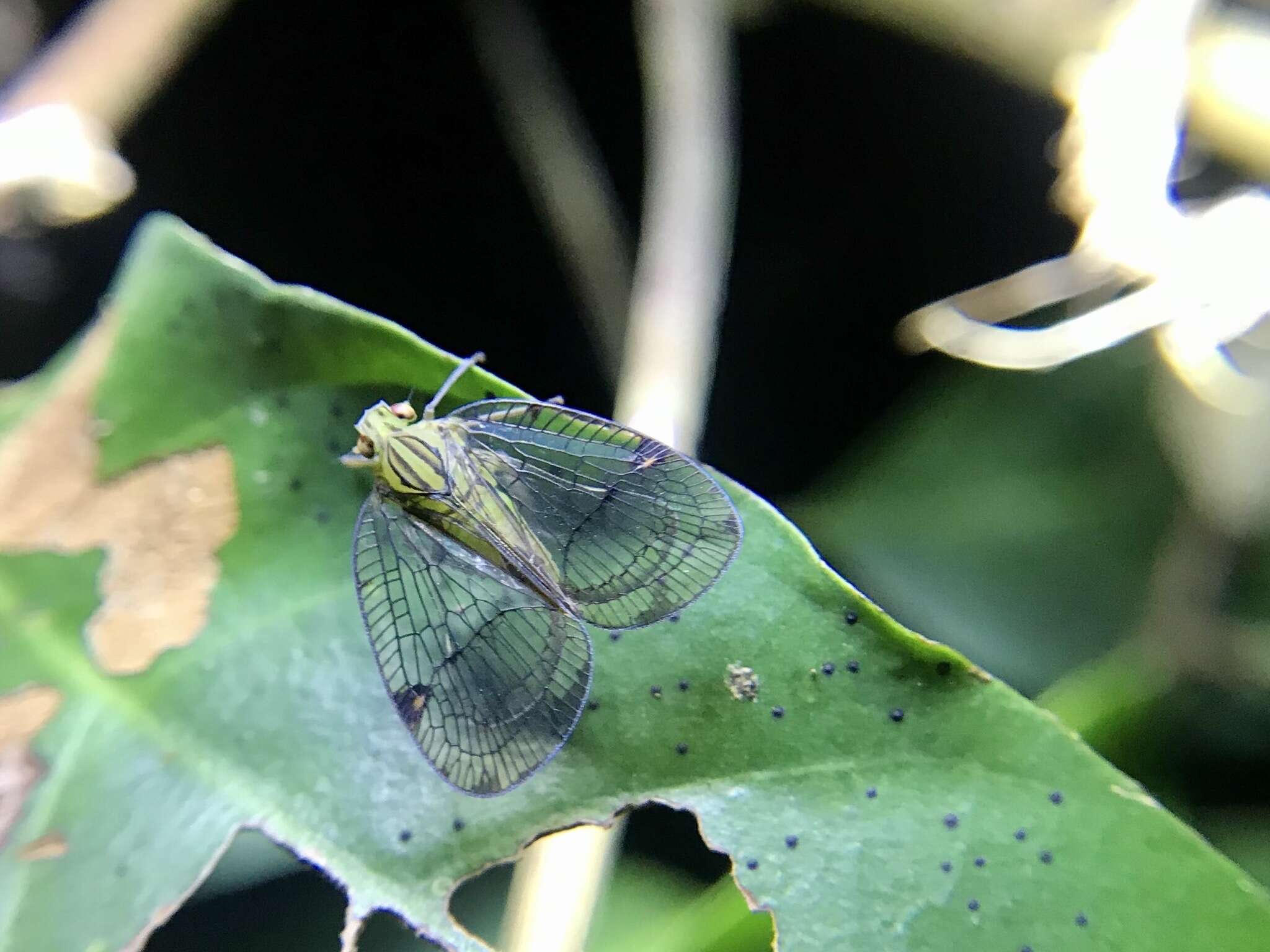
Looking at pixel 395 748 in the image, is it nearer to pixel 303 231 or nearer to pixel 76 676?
pixel 76 676

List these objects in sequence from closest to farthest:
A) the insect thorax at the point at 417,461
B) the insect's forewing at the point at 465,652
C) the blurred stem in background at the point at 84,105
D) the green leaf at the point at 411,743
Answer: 1. the green leaf at the point at 411,743
2. the insect's forewing at the point at 465,652
3. the insect thorax at the point at 417,461
4. the blurred stem in background at the point at 84,105

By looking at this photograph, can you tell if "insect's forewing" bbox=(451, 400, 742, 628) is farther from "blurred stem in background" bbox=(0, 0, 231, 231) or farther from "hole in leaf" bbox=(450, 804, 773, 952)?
"blurred stem in background" bbox=(0, 0, 231, 231)

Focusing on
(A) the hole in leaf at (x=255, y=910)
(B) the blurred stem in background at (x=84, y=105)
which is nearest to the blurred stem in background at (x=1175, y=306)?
(A) the hole in leaf at (x=255, y=910)

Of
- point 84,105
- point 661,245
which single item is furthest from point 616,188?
point 84,105

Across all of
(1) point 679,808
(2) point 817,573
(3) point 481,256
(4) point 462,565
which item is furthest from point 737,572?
(3) point 481,256

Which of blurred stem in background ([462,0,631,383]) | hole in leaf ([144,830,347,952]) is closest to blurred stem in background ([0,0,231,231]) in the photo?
blurred stem in background ([462,0,631,383])

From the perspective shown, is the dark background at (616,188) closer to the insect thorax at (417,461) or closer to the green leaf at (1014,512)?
the green leaf at (1014,512)
